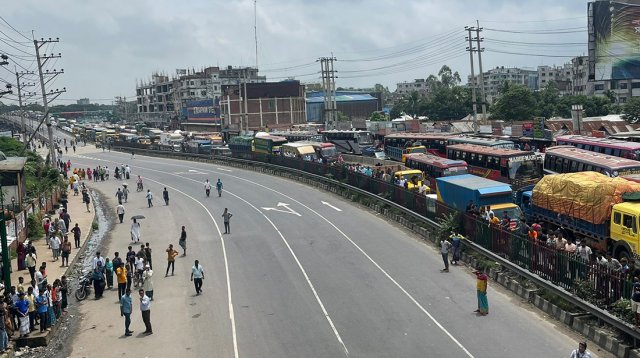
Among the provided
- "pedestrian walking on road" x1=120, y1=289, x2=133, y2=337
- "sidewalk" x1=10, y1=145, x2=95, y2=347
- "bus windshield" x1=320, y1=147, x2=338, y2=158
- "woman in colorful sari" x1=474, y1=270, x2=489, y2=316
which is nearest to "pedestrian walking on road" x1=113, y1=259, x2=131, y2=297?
"sidewalk" x1=10, y1=145, x2=95, y2=347

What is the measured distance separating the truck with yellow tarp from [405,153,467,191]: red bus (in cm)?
1172

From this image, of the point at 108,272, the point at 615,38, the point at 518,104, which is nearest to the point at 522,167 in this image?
the point at 108,272

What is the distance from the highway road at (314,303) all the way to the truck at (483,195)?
114 inches

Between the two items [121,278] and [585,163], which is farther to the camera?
[585,163]

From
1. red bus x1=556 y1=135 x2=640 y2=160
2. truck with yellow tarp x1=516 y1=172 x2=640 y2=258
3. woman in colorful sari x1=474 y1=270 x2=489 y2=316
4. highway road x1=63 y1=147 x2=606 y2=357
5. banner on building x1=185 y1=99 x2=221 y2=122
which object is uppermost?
banner on building x1=185 y1=99 x2=221 y2=122

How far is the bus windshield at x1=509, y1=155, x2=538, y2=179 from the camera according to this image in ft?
126

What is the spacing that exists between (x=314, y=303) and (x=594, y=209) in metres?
11.1

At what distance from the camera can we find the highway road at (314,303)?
16625 millimetres

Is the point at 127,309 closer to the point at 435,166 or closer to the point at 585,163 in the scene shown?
the point at 585,163

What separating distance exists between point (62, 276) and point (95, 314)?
17.3 feet

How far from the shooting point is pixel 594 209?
75.3 feet

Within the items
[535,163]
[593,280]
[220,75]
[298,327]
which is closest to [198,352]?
[298,327]

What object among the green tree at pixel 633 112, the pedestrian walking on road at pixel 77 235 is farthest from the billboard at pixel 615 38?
the pedestrian walking on road at pixel 77 235

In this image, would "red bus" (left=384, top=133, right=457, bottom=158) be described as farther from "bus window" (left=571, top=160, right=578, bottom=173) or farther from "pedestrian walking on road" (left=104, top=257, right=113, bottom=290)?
"pedestrian walking on road" (left=104, top=257, right=113, bottom=290)
